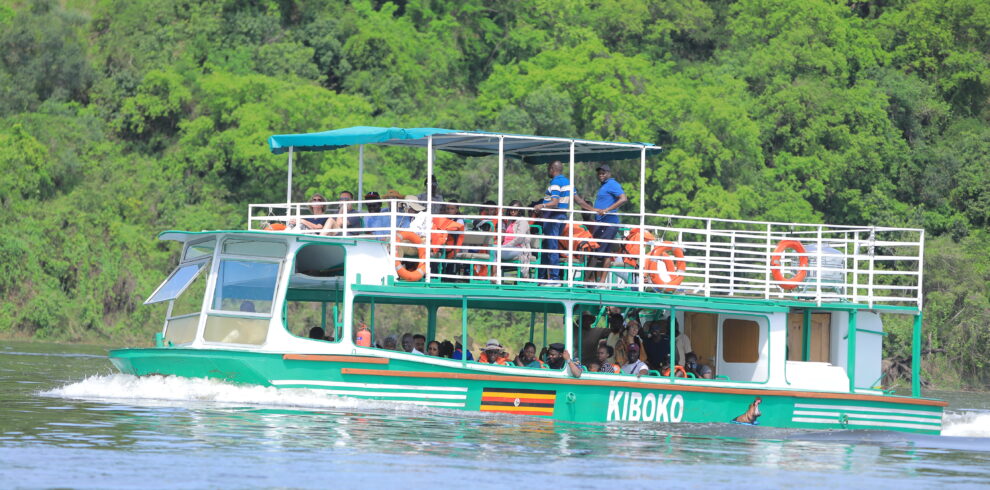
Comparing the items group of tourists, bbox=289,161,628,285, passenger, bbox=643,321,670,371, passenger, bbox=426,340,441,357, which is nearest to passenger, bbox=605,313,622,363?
passenger, bbox=643,321,670,371

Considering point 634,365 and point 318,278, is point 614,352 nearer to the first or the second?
point 634,365

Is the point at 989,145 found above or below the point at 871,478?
above

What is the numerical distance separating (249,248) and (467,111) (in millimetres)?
28985

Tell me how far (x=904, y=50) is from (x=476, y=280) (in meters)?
34.8

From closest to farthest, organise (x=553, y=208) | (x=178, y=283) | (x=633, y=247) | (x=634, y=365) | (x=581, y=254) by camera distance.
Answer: (x=581, y=254), (x=178, y=283), (x=553, y=208), (x=634, y=365), (x=633, y=247)

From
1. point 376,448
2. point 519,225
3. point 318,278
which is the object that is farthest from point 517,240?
point 376,448

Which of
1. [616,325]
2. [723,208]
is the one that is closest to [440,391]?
[616,325]

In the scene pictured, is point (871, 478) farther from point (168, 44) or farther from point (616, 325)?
point (168, 44)

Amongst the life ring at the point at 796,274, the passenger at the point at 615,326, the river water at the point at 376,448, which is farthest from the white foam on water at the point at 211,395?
the life ring at the point at 796,274

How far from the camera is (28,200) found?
40.2 m

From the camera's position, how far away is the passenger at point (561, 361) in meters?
17.9

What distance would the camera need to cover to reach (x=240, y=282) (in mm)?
17781

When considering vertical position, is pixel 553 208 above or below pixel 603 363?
above

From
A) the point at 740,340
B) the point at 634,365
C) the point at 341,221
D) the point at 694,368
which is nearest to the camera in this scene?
the point at 634,365
